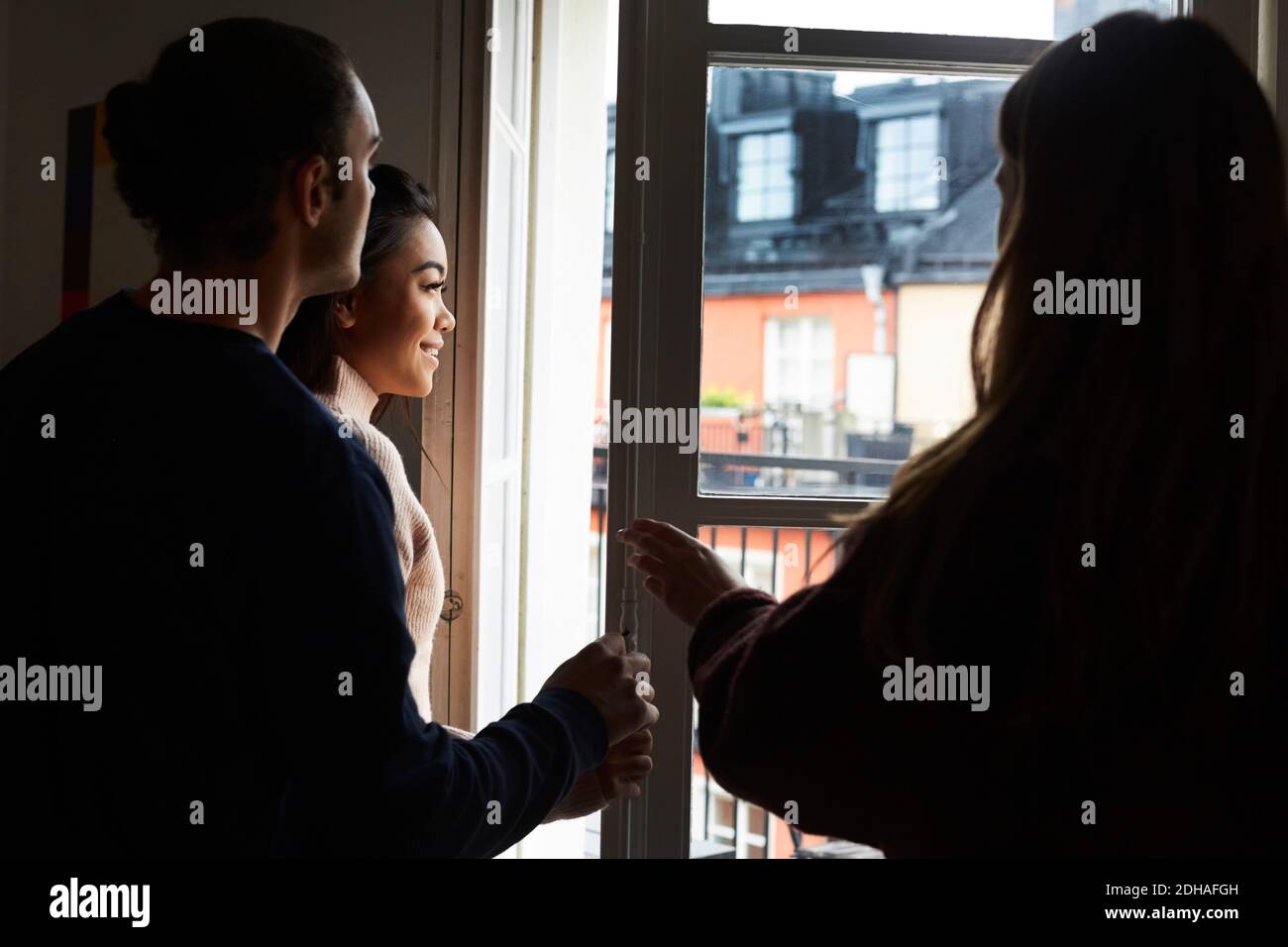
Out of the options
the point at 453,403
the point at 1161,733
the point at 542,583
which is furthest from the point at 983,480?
the point at 542,583

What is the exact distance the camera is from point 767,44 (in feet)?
4.50

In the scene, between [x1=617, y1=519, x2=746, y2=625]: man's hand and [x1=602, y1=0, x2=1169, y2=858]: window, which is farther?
[x1=602, y1=0, x2=1169, y2=858]: window

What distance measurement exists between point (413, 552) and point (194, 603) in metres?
0.39

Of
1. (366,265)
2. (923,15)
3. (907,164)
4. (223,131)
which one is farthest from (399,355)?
(923,15)

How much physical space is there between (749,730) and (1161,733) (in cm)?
35

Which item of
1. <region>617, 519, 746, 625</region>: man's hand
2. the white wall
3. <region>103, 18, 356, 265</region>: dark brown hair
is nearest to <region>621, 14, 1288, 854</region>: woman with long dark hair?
<region>617, 519, 746, 625</region>: man's hand

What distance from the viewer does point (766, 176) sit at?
4.60 ft

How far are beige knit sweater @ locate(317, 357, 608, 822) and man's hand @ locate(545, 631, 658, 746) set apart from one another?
0.13 meters

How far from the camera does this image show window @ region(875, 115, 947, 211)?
1422 mm

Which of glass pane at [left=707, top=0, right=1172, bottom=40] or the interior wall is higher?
glass pane at [left=707, top=0, right=1172, bottom=40]

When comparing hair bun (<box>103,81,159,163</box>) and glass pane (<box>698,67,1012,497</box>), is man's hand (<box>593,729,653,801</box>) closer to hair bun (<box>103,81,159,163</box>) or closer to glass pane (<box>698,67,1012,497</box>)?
glass pane (<box>698,67,1012,497</box>)

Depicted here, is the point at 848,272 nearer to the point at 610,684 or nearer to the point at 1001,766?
the point at 610,684

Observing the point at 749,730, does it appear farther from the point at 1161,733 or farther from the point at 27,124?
the point at 27,124
